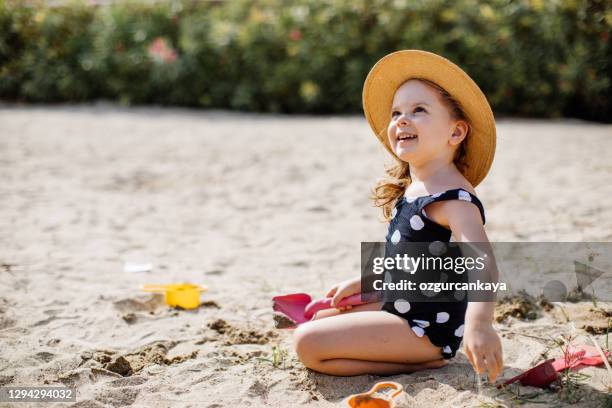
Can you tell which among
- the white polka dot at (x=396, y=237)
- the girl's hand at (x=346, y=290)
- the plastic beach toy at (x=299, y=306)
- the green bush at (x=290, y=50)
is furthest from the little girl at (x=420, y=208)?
the green bush at (x=290, y=50)

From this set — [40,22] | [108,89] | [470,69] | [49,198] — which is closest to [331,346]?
[49,198]

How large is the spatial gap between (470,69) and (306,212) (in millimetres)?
5128

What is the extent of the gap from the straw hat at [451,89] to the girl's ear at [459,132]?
0.03 m

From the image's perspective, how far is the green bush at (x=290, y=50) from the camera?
337 inches

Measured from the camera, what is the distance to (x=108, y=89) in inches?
428

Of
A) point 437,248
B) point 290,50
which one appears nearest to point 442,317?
point 437,248

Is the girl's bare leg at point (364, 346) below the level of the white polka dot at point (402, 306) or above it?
below

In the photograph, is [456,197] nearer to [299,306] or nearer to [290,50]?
[299,306]

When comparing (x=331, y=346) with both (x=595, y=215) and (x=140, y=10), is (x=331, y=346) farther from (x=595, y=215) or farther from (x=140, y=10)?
(x=140, y=10)

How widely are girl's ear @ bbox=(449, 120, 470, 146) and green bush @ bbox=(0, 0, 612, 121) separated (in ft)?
21.6

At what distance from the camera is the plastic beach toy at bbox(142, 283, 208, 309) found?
10.7 ft

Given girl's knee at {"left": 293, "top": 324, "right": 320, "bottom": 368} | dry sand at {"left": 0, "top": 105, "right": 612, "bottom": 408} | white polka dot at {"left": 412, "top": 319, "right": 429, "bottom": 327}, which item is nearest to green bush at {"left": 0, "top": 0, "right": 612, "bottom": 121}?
dry sand at {"left": 0, "top": 105, "right": 612, "bottom": 408}

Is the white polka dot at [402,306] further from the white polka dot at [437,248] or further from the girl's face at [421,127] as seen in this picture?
the girl's face at [421,127]

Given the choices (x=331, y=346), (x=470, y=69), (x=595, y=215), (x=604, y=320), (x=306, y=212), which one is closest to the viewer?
(x=331, y=346)
